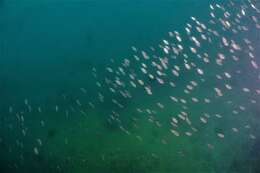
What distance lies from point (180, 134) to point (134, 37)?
13.7 ft

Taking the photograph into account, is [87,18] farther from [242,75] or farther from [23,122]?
[242,75]

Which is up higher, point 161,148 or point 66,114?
point 161,148

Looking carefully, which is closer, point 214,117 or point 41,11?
point 214,117

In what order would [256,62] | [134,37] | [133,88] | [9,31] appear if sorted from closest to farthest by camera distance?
[256,62] → [133,88] → [134,37] → [9,31]

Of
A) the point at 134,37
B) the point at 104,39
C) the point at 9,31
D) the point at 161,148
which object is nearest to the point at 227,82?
the point at 161,148

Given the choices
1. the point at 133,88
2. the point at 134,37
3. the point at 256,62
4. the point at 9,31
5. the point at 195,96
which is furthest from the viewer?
the point at 9,31

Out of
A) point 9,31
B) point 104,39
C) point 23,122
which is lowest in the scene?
point 23,122

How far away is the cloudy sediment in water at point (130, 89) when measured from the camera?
10.1 meters

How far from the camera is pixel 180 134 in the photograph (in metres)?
10.6

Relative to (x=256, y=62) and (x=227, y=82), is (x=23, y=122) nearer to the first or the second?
(x=227, y=82)

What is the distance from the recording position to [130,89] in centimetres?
1198

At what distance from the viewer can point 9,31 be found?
13.7 meters

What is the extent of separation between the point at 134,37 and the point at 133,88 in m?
2.08

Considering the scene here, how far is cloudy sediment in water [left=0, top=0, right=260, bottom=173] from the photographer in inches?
397
